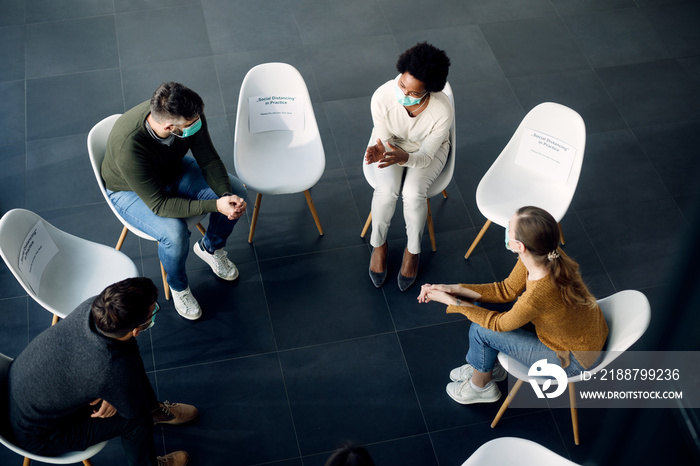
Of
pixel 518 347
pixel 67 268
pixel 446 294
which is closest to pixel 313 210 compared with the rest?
pixel 446 294

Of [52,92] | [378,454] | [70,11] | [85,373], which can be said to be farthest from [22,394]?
[70,11]

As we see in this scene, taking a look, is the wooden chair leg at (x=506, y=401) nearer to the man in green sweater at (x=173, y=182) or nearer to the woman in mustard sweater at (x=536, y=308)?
the woman in mustard sweater at (x=536, y=308)

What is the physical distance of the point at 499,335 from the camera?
258cm

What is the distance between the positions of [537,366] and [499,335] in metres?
0.19

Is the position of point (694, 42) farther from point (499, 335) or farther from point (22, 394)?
point (22, 394)

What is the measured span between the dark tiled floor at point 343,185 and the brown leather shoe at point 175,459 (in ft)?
0.23

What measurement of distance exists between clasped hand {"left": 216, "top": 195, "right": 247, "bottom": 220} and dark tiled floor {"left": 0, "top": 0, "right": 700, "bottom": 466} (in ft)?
2.11

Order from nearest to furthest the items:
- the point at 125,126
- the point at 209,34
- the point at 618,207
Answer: the point at 125,126
the point at 618,207
the point at 209,34

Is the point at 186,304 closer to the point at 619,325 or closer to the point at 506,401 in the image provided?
the point at 506,401

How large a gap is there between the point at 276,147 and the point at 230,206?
2.14 ft

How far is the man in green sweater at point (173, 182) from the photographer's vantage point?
2.64 metres

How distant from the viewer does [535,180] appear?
328cm

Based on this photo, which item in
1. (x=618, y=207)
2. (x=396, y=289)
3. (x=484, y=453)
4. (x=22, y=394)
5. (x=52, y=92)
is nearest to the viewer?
(x=484, y=453)

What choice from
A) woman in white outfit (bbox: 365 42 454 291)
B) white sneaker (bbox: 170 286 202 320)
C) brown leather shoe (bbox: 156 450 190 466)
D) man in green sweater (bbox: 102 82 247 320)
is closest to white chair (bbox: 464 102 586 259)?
woman in white outfit (bbox: 365 42 454 291)
